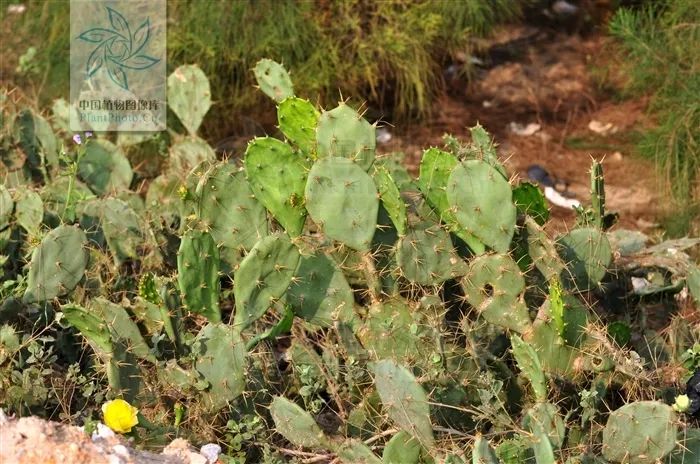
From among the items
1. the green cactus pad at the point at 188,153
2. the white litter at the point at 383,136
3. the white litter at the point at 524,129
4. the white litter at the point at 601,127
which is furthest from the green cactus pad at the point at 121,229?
the white litter at the point at 601,127

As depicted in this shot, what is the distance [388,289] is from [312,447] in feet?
1.68

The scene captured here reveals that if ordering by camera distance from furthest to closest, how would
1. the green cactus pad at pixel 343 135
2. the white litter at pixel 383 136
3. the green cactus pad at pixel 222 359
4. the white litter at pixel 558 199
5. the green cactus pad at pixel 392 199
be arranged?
the white litter at pixel 383 136, the white litter at pixel 558 199, the green cactus pad at pixel 343 135, the green cactus pad at pixel 392 199, the green cactus pad at pixel 222 359

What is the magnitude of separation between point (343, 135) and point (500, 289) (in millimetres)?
572

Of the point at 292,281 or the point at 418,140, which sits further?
the point at 418,140

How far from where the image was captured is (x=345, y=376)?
9.70 ft

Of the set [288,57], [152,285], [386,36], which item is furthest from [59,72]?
[152,285]

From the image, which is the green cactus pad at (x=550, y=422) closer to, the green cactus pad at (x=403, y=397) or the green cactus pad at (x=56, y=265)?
the green cactus pad at (x=403, y=397)

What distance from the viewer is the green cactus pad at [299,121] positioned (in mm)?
3175

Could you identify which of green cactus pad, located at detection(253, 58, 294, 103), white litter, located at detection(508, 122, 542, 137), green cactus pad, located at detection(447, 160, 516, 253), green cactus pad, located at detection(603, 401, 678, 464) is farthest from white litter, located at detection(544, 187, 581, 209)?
green cactus pad, located at detection(603, 401, 678, 464)

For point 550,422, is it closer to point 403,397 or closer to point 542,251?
point 403,397

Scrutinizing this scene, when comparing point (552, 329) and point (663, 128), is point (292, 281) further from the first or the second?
point (663, 128)

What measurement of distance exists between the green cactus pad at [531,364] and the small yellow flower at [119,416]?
0.88m

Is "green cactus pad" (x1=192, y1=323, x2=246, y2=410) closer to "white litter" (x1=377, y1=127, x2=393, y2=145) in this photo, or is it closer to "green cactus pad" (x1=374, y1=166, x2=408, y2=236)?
"green cactus pad" (x1=374, y1=166, x2=408, y2=236)

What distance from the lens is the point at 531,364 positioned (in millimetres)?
2576
